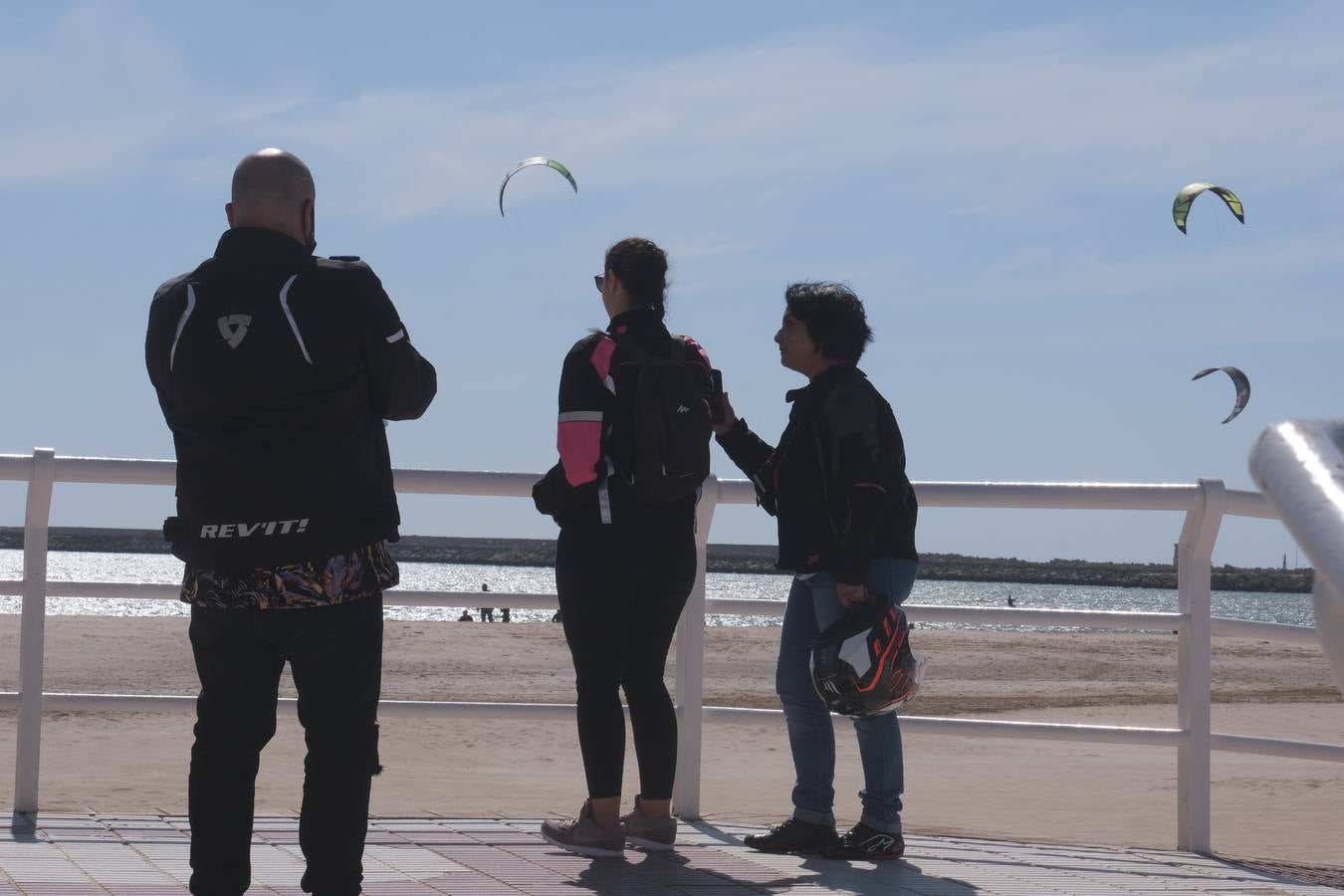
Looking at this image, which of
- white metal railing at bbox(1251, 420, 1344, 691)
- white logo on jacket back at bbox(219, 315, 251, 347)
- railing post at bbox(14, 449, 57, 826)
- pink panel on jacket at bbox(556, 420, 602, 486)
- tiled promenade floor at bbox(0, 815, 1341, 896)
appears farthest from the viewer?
railing post at bbox(14, 449, 57, 826)

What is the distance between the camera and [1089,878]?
4465mm

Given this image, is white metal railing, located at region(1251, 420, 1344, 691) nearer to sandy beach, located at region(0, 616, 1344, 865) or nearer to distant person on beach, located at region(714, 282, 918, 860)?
distant person on beach, located at region(714, 282, 918, 860)

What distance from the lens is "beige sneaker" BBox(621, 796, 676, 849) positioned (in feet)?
15.0

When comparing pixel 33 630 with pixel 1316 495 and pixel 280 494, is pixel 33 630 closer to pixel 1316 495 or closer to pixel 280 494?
pixel 280 494

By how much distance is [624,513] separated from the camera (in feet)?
14.3

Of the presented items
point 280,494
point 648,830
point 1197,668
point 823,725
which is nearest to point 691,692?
point 823,725

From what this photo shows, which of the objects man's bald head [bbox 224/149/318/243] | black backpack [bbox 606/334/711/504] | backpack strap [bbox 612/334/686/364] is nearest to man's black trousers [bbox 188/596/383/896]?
man's bald head [bbox 224/149/318/243]

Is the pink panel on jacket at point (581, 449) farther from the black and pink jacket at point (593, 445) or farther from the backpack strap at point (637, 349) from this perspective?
the backpack strap at point (637, 349)

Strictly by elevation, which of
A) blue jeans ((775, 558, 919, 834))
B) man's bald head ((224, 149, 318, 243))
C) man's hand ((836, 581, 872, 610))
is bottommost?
blue jeans ((775, 558, 919, 834))

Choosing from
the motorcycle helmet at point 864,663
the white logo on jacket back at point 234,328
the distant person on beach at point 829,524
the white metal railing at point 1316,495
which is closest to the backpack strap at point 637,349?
the distant person on beach at point 829,524

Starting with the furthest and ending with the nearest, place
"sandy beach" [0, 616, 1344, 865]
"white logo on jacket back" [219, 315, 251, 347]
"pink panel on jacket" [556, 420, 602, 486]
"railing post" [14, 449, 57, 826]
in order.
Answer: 1. "sandy beach" [0, 616, 1344, 865]
2. "railing post" [14, 449, 57, 826]
3. "pink panel on jacket" [556, 420, 602, 486]
4. "white logo on jacket back" [219, 315, 251, 347]

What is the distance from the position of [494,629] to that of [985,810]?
18.5m

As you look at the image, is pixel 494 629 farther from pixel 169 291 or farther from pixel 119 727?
pixel 169 291

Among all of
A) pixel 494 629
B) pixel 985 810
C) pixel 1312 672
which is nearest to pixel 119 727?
pixel 985 810
